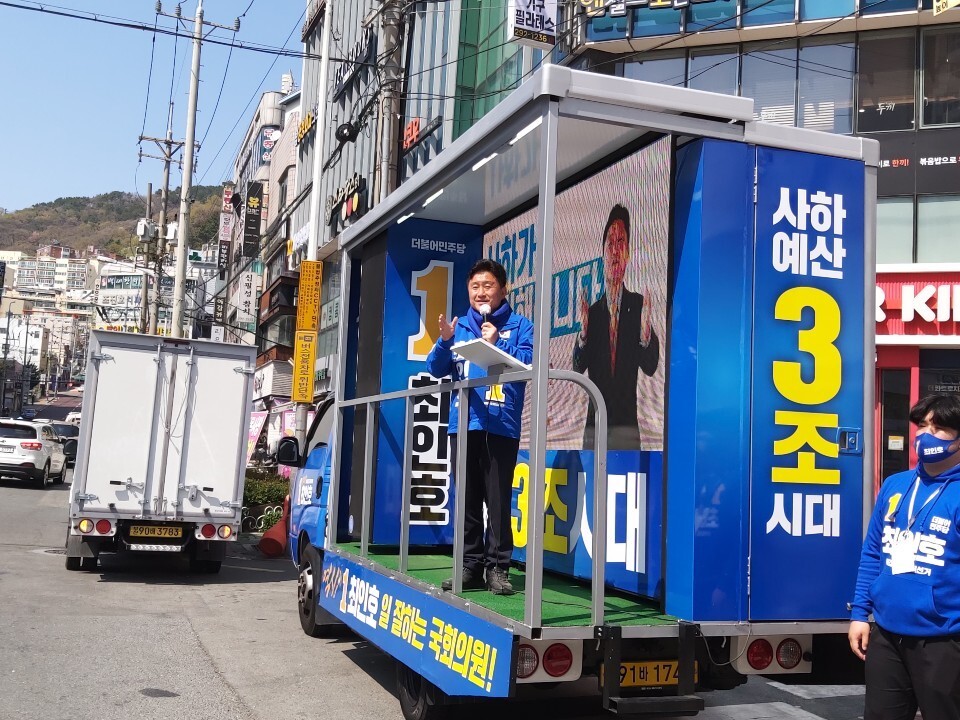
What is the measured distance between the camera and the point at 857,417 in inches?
187

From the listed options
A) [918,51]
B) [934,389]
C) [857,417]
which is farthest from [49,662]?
[918,51]

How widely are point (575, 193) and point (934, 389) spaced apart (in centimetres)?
1459

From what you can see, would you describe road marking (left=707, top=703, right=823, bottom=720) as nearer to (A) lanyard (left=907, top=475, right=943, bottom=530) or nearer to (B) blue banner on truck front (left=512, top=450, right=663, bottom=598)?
(B) blue banner on truck front (left=512, top=450, right=663, bottom=598)

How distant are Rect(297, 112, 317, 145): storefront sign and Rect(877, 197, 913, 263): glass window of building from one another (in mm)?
26177

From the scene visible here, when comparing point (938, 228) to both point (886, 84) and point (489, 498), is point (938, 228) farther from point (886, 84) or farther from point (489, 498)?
point (489, 498)

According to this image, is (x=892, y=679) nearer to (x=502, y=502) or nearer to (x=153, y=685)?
(x=502, y=502)

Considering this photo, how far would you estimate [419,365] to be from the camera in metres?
7.71

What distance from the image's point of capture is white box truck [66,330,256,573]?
1127 cm

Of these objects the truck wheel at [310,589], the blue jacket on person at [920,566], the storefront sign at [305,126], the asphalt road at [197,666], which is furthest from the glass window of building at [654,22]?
the storefront sign at [305,126]

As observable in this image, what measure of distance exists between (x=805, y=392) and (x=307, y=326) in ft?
50.3

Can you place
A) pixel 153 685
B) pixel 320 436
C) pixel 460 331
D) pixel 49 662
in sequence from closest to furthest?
pixel 460 331
pixel 153 685
pixel 49 662
pixel 320 436

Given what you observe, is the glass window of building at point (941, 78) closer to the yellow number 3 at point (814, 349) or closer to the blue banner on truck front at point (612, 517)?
the blue banner on truck front at point (612, 517)

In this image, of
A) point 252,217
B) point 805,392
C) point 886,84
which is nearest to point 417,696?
point 805,392

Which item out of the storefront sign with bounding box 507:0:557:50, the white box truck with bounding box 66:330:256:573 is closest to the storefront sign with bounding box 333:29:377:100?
the storefront sign with bounding box 507:0:557:50
